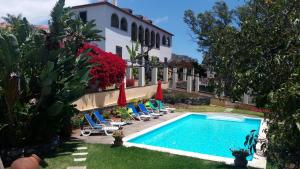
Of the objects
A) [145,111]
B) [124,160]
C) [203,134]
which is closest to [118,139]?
[124,160]

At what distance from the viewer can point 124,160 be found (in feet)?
34.4

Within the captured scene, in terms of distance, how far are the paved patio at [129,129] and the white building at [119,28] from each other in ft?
36.4

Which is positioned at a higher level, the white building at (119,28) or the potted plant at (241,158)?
the white building at (119,28)

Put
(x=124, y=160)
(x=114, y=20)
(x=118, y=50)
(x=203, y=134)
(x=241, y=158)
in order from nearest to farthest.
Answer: (x=241, y=158), (x=124, y=160), (x=203, y=134), (x=114, y=20), (x=118, y=50)

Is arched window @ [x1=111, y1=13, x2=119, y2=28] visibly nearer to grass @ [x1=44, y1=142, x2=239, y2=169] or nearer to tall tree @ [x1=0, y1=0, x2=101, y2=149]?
tall tree @ [x1=0, y1=0, x2=101, y2=149]

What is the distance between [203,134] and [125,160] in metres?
8.53

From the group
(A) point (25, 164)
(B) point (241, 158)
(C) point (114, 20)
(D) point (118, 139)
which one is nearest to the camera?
(A) point (25, 164)

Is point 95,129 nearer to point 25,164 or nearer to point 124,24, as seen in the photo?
point 25,164

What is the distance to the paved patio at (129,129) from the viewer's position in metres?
13.3

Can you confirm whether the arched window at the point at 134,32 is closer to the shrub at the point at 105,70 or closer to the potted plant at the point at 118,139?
the shrub at the point at 105,70

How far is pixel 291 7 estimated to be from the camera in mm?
5219

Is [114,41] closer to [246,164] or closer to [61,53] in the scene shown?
[61,53]

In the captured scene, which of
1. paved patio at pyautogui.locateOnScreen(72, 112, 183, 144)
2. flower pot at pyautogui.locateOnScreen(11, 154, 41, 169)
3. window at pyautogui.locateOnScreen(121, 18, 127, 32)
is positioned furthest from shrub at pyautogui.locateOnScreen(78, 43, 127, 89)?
window at pyautogui.locateOnScreen(121, 18, 127, 32)

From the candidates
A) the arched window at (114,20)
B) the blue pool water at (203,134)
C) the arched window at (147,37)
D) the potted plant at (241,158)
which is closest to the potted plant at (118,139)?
the blue pool water at (203,134)
